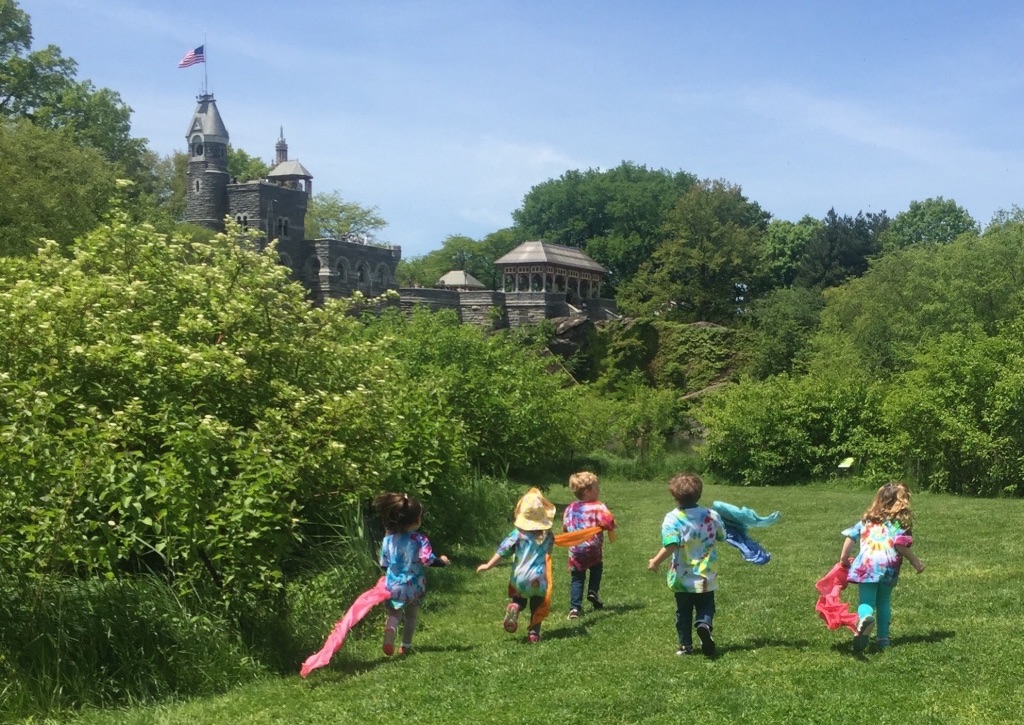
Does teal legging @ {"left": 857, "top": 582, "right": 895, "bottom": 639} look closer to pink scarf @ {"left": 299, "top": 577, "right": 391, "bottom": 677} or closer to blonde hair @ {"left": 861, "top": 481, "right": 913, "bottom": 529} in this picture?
A: blonde hair @ {"left": 861, "top": 481, "right": 913, "bottom": 529}

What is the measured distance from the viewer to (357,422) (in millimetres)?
10680

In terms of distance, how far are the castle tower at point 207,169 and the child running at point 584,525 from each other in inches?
1911

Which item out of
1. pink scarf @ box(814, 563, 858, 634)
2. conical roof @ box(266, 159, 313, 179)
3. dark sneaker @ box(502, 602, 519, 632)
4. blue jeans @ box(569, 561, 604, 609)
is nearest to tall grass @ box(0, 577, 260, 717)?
dark sneaker @ box(502, 602, 519, 632)

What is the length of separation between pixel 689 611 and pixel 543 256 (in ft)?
179

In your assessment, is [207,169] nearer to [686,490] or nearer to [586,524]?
[586,524]

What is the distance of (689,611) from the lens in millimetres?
8383

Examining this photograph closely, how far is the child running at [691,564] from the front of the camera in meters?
8.23

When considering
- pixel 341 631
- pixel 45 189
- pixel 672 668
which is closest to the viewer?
pixel 672 668

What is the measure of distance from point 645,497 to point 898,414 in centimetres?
659

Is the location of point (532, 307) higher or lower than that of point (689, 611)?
higher

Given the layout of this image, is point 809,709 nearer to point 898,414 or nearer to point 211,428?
point 211,428

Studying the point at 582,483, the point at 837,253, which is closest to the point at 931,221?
the point at 837,253

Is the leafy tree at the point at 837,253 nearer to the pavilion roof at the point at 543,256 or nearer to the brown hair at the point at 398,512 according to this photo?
the pavilion roof at the point at 543,256

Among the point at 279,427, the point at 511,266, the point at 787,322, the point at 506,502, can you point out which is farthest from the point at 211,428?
the point at 511,266
